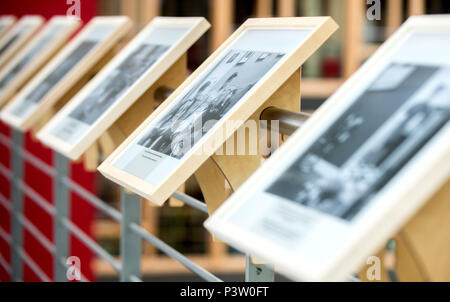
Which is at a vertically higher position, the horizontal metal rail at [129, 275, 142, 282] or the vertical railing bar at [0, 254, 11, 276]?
the horizontal metal rail at [129, 275, 142, 282]

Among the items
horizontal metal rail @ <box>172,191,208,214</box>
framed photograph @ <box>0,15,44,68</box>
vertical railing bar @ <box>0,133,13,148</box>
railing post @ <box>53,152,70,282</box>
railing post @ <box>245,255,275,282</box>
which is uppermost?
railing post @ <box>245,255,275,282</box>

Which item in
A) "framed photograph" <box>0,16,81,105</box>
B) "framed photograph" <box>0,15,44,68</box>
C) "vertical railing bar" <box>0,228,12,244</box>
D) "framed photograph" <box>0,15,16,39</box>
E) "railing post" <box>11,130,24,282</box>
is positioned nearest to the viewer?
"framed photograph" <box>0,16,81,105</box>

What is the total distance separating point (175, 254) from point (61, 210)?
109 cm

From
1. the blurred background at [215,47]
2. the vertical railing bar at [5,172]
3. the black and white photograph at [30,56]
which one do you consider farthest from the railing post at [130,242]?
the blurred background at [215,47]

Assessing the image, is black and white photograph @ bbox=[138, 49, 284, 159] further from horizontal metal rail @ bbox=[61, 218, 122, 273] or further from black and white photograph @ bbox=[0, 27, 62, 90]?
black and white photograph @ bbox=[0, 27, 62, 90]

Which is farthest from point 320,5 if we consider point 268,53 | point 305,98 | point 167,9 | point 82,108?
point 268,53

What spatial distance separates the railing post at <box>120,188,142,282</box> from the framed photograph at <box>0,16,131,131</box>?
1.09ft

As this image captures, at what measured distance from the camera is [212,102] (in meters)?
1.25

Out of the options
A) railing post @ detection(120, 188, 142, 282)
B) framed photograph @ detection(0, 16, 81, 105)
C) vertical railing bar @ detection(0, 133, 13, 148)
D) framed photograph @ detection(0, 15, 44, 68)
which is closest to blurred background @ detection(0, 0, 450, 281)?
vertical railing bar @ detection(0, 133, 13, 148)

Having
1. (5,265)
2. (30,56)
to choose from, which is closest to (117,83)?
(30,56)

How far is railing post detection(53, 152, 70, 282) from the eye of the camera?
2.76 metres

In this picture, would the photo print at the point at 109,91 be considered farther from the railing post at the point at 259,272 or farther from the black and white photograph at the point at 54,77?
the railing post at the point at 259,272

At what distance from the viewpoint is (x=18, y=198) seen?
3.52 meters
